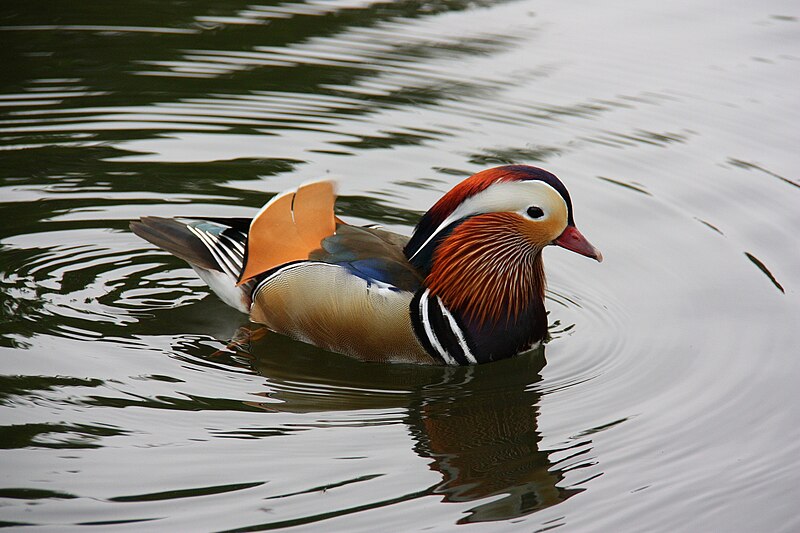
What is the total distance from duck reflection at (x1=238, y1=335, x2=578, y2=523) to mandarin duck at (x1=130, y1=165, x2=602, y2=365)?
0.46ft

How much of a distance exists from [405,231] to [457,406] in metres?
2.16

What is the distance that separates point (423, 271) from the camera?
6.80m

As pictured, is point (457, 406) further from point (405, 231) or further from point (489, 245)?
point (405, 231)

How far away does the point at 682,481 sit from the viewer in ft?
18.1

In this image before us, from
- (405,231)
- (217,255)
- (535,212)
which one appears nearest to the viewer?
(535,212)

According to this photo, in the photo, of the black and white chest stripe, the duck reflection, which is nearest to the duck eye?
Result: the black and white chest stripe

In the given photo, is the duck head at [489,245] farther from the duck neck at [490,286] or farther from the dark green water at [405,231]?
the dark green water at [405,231]

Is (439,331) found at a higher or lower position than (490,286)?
lower

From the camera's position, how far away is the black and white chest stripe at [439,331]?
6637 mm

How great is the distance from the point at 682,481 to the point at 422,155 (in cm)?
419

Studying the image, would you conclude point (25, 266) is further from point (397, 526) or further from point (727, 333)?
point (727, 333)

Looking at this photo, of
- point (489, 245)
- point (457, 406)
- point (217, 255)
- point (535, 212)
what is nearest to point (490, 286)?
point (489, 245)

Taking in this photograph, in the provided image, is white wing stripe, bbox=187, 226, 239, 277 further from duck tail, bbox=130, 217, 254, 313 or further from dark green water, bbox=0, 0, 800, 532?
dark green water, bbox=0, 0, 800, 532

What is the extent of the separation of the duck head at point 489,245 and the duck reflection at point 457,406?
0.38 metres
